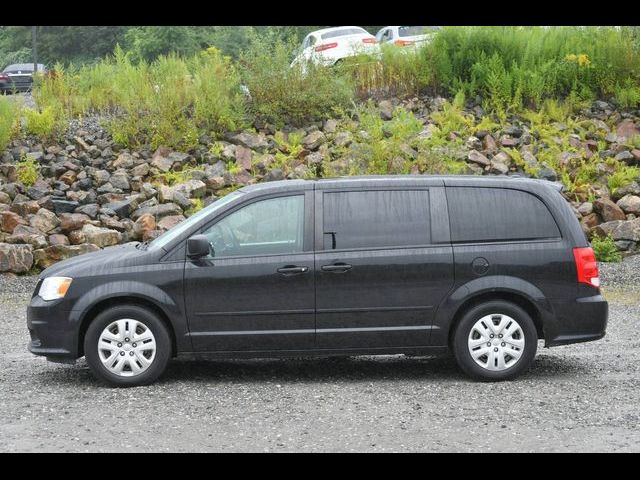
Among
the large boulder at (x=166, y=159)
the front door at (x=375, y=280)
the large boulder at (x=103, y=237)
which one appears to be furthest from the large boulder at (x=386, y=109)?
the front door at (x=375, y=280)

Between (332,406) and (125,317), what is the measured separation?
6.13ft

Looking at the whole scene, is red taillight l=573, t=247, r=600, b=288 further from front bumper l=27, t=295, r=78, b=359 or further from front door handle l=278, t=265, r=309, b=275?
front bumper l=27, t=295, r=78, b=359

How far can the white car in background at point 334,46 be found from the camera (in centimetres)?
2017

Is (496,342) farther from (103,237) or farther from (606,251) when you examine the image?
(103,237)

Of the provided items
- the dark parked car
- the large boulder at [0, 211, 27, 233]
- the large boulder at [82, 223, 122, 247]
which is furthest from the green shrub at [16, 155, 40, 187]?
the dark parked car

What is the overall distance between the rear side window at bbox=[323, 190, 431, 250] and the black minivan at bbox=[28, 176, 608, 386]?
0.04ft

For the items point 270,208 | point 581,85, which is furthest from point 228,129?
point 270,208

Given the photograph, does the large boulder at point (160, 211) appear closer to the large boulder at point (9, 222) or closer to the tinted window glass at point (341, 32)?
the large boulder at point (9, 222)

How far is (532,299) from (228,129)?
10.8 m

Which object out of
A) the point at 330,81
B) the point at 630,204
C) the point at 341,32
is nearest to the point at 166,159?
the point at 330,81

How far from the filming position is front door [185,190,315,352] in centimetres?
867

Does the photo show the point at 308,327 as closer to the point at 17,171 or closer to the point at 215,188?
the point at 215,188

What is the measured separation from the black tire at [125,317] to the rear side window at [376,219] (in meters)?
1.52

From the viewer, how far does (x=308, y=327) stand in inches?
344
